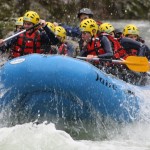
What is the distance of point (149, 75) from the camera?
25.5ft

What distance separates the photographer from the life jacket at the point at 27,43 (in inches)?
283

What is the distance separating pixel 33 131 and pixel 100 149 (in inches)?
Result: 31.5

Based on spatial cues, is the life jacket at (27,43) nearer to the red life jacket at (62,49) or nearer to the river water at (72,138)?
the red life jacket at (62,49)

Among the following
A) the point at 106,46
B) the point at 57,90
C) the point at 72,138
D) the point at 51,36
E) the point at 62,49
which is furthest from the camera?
the point at 62,49

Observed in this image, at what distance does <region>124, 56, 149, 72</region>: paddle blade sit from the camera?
6.92m

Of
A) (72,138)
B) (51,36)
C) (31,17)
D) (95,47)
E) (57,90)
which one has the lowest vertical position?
(72,138)

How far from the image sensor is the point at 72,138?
19.1 feet

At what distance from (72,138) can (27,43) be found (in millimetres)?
1970

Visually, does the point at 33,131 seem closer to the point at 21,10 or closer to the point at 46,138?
the point at 46,138

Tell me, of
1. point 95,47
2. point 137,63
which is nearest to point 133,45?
point 137,63

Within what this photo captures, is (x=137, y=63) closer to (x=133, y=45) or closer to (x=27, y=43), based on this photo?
(x=133, y=45)

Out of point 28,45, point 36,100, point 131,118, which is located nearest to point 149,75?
point 131,118

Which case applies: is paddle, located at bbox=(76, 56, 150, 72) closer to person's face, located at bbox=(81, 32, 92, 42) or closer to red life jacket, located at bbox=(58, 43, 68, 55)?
person's face, located at bbox=(81, 32, 92, 42)

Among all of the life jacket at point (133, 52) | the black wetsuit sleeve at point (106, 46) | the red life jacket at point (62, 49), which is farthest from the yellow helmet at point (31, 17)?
the life jacket at point (133, 52)
